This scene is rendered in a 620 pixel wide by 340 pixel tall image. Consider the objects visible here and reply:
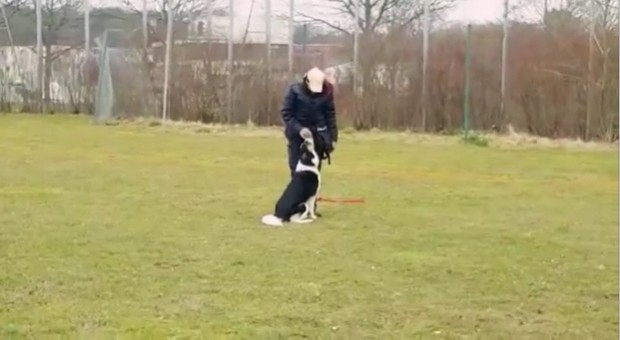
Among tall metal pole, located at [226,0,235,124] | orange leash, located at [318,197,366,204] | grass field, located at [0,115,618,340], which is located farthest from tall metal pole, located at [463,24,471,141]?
orange leash, located at [318,197,366,204]

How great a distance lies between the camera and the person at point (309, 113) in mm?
10398

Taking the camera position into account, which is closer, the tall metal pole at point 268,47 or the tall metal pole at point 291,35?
the tall metal pole at point 268,47

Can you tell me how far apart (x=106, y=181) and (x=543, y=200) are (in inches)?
200

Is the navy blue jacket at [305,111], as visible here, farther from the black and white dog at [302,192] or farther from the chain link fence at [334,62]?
the chain link fence at [334,62]

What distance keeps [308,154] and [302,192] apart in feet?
1.19

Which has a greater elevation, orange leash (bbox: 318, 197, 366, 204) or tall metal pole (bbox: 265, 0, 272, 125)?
tall metal pole (bbox: 265, 0, 272, 125)

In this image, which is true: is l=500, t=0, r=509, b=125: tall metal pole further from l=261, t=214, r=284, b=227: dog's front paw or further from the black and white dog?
l=261, t=214, r=284, b=227: dog's front paw

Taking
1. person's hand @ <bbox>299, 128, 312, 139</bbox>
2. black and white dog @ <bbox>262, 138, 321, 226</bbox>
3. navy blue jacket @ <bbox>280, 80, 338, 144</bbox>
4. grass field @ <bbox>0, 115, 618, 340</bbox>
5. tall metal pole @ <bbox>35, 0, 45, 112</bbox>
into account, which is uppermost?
tall metal pole @ <bbox>35, 0, 45, 112</bbox>

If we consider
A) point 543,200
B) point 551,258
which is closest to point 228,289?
point 551,258

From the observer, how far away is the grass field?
20.5ft

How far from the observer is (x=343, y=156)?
61.0ft

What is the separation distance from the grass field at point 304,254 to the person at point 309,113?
2.55ft

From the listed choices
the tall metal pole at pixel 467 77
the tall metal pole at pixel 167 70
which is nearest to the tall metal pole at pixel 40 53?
the tall metal pole at pixel 167 70

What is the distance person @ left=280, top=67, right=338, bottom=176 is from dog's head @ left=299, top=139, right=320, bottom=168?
0.05 metres
